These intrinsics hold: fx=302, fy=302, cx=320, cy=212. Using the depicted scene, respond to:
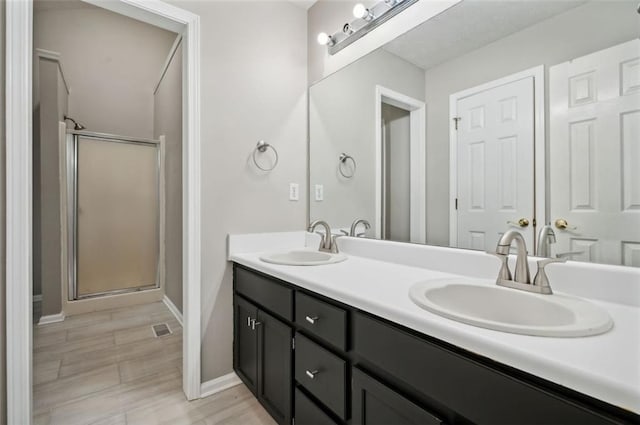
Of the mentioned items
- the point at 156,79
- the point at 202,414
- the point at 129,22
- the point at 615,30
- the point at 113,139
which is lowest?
the point at 202,414

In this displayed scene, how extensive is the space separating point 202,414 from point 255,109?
5.79 feet

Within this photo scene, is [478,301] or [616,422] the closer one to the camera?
[616,422]

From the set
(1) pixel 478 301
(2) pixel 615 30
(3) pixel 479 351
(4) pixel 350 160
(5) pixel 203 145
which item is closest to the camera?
(3) pixel 479 351

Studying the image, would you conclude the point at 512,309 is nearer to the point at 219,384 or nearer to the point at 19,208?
the point at 219,384

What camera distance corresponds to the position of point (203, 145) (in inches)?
68.6

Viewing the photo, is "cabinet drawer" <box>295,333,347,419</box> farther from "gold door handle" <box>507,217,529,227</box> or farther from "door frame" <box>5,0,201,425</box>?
"door frame" <box>5,0,201,425</box>

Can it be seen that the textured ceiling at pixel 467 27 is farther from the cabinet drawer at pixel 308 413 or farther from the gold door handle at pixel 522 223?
the cabinet drawer at pixel 308 413

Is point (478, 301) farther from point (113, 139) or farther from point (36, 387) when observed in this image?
point (113, 139)

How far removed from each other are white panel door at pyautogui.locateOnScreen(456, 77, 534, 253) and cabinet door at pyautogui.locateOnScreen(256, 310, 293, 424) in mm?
895

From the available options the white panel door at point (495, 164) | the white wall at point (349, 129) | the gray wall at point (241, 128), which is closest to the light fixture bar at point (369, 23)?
the white wall at point (349, 129)

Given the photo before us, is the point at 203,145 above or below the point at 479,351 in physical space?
above

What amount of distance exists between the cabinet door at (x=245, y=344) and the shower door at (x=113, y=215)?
210 cm

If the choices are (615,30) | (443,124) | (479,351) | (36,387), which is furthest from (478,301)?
(36,387)

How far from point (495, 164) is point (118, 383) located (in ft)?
7.78
